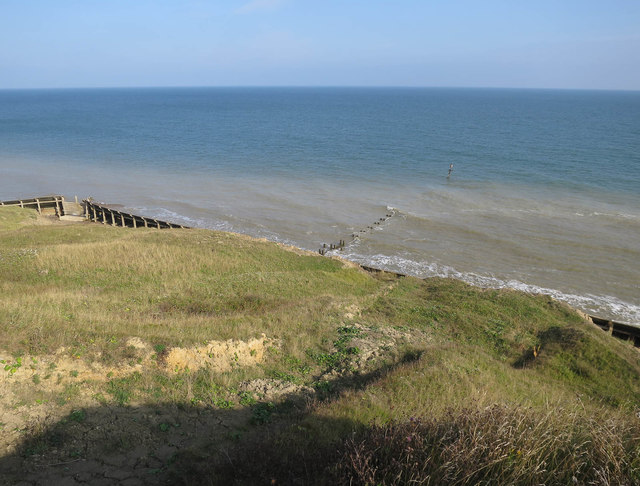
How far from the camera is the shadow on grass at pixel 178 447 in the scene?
24.6 ft

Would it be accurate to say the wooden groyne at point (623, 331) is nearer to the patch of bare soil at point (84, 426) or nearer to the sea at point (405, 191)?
the sea at point (405, 191)

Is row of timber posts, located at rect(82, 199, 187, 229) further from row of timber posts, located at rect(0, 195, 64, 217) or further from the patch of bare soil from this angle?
the patch of bare soil

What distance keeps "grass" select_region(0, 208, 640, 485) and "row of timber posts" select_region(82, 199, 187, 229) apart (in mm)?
11523

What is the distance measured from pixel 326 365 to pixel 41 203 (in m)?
44.4

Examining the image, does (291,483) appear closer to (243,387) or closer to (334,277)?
(243,387)

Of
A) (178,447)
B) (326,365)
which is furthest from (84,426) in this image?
(326,365)

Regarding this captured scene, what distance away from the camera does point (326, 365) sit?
1503 centimetres

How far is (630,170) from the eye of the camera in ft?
219

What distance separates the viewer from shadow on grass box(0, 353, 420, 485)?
295 inches

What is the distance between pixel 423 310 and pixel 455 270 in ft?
46.9

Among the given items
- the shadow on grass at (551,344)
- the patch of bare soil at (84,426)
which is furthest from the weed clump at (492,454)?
the shadow on grass at (551,344)

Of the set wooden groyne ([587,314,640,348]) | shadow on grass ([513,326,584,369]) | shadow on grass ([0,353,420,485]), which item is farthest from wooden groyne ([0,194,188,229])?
wooden groyne ([587,314,640,348])

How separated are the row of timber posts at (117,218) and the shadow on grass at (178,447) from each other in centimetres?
3180

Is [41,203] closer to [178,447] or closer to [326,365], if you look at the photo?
[326,365]
